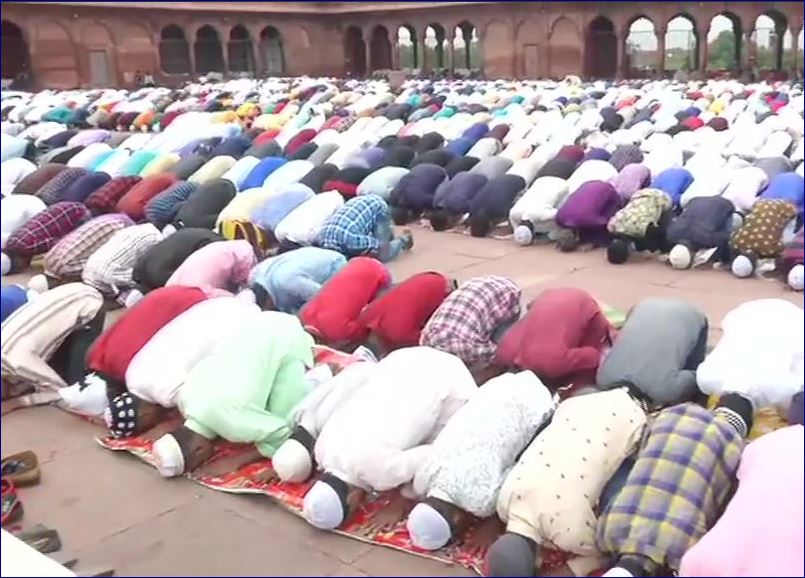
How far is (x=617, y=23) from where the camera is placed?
987 inches

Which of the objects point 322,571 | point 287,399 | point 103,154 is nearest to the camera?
point 322,571

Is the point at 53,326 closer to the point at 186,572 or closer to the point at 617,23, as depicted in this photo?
the point at 186,572

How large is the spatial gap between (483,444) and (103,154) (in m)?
7.82

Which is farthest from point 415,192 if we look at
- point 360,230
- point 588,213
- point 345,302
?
point 345,302

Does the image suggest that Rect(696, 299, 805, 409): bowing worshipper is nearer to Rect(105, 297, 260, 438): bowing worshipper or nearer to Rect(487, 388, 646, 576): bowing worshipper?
Rect(487, 388, 646, 576): bowing worshipper

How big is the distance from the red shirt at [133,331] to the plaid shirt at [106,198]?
3.81 m

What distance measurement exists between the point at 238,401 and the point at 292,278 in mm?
1693

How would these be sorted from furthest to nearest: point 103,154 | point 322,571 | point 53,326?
point 103,154 → point 53,326 → point 322,571

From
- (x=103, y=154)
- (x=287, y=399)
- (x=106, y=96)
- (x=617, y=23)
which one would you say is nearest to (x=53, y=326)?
(x=287, y=399)

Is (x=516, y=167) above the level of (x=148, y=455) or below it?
above

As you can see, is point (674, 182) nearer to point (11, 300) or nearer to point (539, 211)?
point (539, 211)

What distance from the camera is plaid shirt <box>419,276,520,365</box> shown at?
4.04 metres

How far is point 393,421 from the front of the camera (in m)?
3.09

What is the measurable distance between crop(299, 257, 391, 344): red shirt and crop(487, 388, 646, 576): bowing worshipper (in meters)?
1.63
